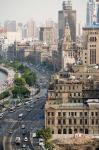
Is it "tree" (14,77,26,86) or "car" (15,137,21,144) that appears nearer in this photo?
"car" (15,137,21,144)

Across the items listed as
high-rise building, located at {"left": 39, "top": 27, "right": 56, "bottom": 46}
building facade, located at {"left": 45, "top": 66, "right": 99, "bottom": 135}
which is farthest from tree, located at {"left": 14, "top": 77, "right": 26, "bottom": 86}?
high-rise building, located at {"left": 39, "top": 27, "right": 56, "bottom": 46}

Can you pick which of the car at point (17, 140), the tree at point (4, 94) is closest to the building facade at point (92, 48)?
the tree at point (4, 94)

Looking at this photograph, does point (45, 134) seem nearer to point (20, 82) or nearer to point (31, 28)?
point (20, 82)

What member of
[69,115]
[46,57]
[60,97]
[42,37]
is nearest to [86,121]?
[69,115]

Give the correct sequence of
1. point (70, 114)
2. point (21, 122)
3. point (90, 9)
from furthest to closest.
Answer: point (90, 9) < point (21, 122) < point (70, 114)

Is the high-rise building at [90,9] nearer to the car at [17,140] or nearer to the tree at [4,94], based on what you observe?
the tree at [4,94]

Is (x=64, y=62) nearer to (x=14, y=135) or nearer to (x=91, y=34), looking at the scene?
(x=91, y=34)

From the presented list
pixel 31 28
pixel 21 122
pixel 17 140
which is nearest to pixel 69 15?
pixel 21 122

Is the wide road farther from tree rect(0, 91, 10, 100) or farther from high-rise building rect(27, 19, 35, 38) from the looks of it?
high-rise building rect(27, 19, 35, 38)

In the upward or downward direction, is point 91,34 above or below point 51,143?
above

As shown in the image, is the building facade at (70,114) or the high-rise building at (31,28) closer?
the building facade at (70,114)

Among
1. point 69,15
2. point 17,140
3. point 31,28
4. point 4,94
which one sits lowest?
point 31,28
